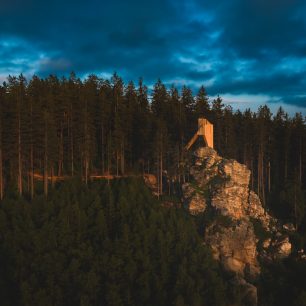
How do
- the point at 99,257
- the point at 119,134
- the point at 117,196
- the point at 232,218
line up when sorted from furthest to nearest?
the point at 119,134, the point at 232,218, the point at 117,196, the point at 99,257

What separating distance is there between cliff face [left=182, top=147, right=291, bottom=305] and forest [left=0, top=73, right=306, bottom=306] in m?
1.96

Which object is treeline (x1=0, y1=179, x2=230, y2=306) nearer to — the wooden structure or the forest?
the forest

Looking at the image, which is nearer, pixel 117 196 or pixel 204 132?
pixel 117 196

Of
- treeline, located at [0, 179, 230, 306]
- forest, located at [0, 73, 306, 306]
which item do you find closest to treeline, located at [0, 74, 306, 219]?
forest, located at [0, 73, 306, 306]

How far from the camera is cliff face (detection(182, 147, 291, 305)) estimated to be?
45688 mm

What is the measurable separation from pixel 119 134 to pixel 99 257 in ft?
77.7

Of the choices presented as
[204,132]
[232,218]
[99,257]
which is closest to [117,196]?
[99,257]

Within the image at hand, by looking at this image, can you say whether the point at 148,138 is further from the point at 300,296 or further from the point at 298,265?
the point at 300,296

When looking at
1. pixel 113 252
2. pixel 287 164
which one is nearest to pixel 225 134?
pixel 287 164

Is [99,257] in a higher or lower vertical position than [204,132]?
lower

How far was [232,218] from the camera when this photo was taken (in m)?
49.4

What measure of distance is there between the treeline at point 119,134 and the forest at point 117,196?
7.7 inches

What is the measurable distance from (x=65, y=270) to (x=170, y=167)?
25490 mm

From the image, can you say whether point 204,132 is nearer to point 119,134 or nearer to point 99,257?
point 119,134
